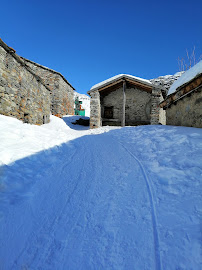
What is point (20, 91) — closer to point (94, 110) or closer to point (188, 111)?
point (94, 110)

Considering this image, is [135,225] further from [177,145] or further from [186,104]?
[186,104]

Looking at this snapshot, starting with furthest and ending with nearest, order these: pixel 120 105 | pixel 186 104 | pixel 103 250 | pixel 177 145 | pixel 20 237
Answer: pixel 120 105
pixel 186 104
pixel 177 145
pixel 20 237
pixel 103 250

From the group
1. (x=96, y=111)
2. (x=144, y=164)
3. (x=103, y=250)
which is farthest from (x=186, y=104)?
(x=96, y=111)

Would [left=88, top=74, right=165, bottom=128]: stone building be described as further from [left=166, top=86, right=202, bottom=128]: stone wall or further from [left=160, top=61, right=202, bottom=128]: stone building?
[left=160, top=61, right=202, bottom=128]: stone building

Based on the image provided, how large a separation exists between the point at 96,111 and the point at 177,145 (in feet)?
25.7

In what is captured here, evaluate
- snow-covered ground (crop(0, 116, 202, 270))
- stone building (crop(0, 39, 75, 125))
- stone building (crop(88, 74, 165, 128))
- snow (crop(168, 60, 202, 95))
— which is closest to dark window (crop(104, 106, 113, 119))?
stone building (crop(88, 74, 165, 128))

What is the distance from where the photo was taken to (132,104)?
12.0 m

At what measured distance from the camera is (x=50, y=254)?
1.11 metres

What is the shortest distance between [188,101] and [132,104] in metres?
7.92

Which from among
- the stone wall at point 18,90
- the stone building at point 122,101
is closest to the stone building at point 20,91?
the stone wall at point 18,90

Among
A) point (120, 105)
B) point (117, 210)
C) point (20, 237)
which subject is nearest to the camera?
point (20, 237)

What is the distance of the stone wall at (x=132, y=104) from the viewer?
1166cm

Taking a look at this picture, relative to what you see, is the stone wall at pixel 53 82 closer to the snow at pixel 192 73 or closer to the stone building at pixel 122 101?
the stone building at pixel 122 101

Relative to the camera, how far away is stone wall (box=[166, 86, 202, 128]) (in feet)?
12.6
